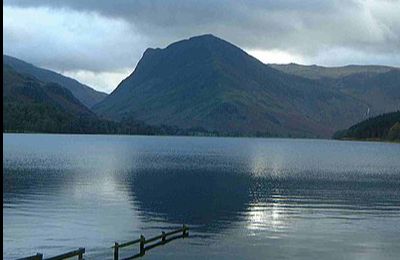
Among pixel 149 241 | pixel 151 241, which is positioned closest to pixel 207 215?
pixel 151 241

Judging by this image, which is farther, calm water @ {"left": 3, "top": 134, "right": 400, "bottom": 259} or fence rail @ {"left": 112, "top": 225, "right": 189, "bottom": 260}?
calm water @ {"left": 3, "top": 134, "right": 400, "bottom": 259}

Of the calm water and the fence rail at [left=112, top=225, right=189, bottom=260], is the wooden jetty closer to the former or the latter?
the fence rail at [left=112, top=225, right=189, bottom=260]

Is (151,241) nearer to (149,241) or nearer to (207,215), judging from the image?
(149,241)

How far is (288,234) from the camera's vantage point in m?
61.3

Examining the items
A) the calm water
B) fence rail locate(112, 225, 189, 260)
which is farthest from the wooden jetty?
the calm water

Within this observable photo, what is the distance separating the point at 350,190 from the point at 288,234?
59.3 metres

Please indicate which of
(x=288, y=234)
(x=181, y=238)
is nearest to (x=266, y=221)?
(x=288, y=234)

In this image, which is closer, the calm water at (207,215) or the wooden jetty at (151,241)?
the wooden jetty at (151,241)

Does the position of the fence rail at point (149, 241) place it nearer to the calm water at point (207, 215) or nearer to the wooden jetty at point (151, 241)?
the wooden jetty at point (151, 241)

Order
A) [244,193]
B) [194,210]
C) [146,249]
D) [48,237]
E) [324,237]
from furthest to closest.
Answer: [244,193] < [194,210] < [324,237] < [48,237] < [146,249]

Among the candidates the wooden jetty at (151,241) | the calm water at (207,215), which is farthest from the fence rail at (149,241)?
the calm water at (207,215)

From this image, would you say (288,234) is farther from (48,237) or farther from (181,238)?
(48,237)

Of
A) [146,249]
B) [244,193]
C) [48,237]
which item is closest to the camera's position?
[146,249]

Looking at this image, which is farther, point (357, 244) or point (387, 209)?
point (387, 209)
